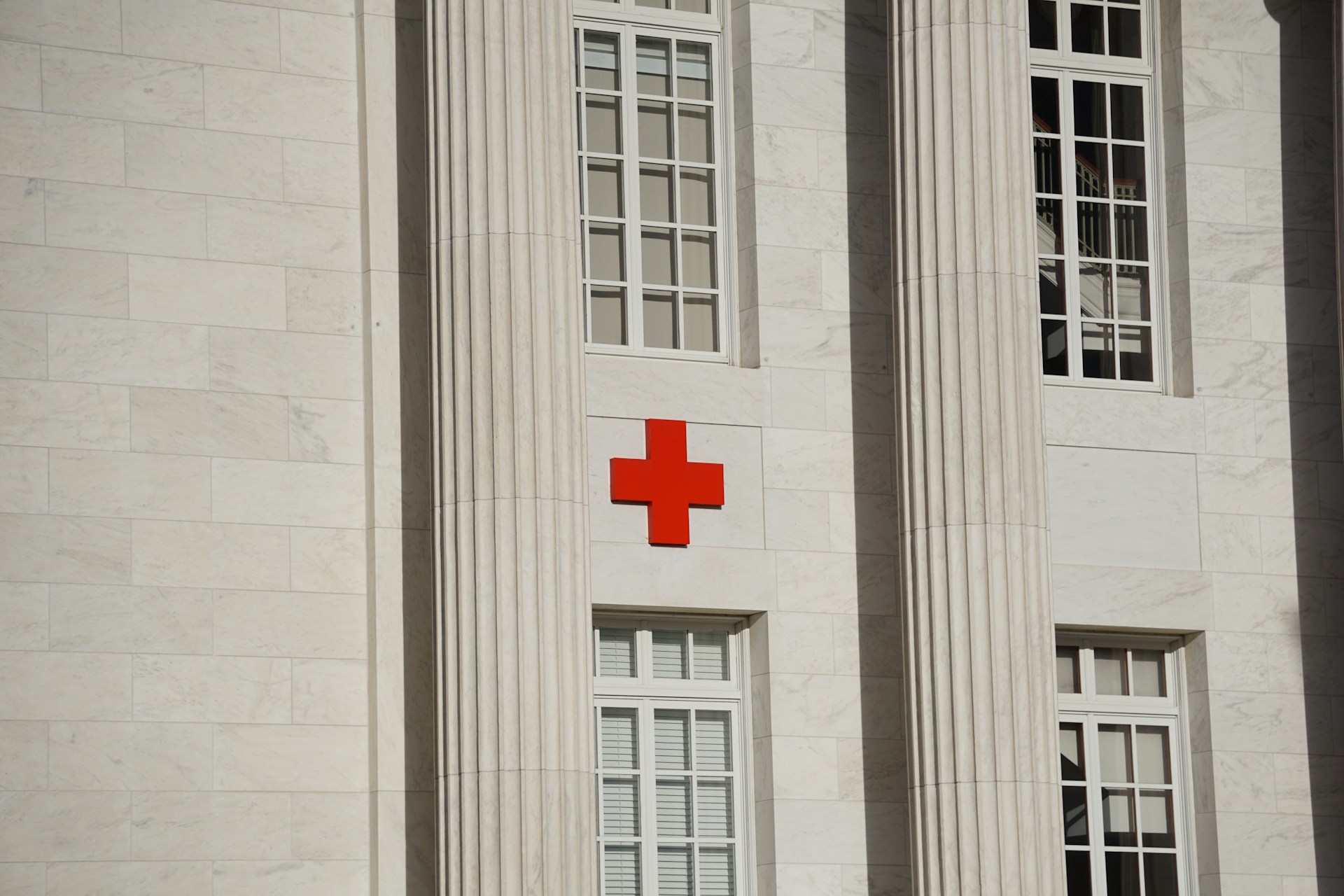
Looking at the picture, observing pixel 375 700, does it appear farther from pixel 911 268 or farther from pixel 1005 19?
pixel 1005 19

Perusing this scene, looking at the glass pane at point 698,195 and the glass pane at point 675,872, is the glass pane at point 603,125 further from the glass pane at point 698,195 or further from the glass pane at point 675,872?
the glass pane at point 675,872

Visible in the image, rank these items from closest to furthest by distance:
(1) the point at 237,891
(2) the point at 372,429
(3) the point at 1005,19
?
1. (1) the point at 237,891
2. (2) the point at 372,429
3. (3) the point at 1005,19

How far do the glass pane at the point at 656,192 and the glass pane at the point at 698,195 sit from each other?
0.11 metres

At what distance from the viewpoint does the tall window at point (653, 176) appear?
13.9 m

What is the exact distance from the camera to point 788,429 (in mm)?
13750

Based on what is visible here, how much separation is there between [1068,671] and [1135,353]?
2.53 m

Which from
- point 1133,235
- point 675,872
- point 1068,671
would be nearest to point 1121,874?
point 1068,671

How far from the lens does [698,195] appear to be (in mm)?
14227

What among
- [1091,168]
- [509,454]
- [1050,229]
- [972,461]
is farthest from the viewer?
[1091,168]

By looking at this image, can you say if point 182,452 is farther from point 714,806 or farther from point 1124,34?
point 1124,34

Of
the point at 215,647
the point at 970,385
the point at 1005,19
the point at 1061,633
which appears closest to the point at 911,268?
the point at 970,385

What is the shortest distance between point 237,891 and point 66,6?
5701 mm

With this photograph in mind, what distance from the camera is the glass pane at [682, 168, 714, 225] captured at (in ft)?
46.5

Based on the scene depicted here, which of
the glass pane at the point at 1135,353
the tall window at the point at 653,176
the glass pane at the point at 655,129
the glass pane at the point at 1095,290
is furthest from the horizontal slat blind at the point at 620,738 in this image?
the glass pane at the point at 1095,290
